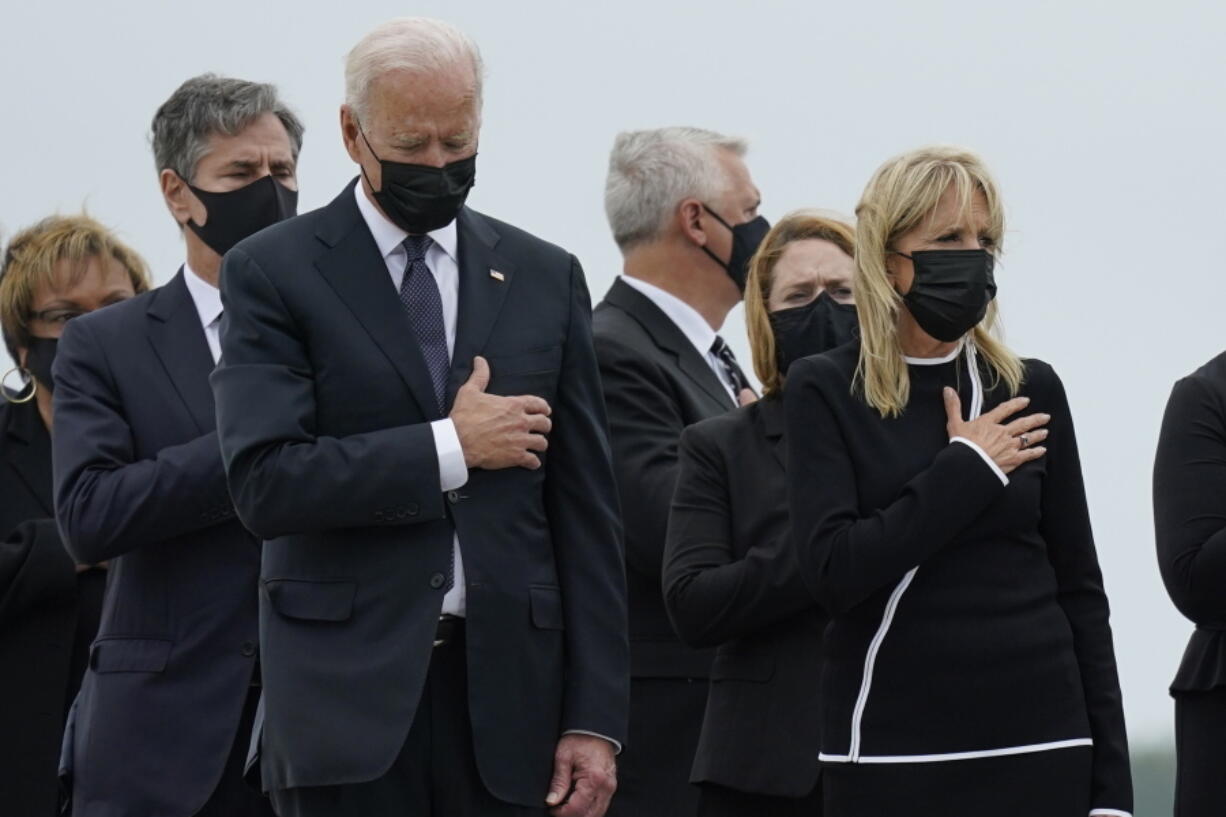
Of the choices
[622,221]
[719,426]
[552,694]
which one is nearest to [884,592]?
[552,694]

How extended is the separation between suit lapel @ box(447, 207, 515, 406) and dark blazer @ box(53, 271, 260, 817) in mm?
620

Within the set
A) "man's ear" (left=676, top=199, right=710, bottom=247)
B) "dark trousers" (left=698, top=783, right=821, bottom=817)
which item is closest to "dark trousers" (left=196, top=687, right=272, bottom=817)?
"dark trousers" (left=698, top=783, right=821, bottom=817)

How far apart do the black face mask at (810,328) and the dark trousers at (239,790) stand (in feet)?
3.92

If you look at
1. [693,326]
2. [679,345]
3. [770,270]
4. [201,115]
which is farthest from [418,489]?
[693,326]

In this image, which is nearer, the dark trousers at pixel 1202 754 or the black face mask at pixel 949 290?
the black face mask at pixel 949 290

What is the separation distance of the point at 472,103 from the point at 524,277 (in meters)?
0.26

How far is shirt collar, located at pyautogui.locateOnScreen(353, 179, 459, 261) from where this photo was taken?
3209mm

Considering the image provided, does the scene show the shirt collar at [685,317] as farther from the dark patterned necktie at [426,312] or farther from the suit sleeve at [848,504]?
the dark patterned necktie at [426,312]

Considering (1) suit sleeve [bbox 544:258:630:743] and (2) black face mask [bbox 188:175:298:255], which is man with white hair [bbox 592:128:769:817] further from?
(1) suit sleeve [bbox 544:258:630:743]

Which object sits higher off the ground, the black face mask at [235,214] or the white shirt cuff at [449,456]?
the black face mask at [235,214]

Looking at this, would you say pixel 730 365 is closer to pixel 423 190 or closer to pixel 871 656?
pixel 871 656

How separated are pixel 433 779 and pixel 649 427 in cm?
173

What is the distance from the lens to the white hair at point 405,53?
10.3ft

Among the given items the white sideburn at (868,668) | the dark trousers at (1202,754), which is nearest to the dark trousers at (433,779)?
the white sideburn at (868,668)
